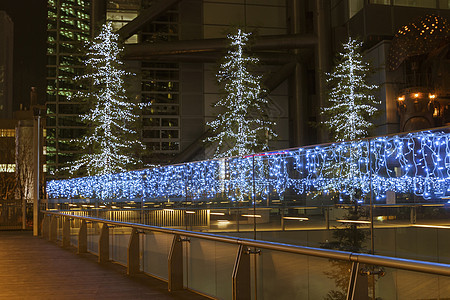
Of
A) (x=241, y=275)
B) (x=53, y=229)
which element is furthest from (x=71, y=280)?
(x=53, y=229)

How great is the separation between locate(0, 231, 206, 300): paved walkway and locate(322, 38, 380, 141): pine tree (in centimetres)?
1867

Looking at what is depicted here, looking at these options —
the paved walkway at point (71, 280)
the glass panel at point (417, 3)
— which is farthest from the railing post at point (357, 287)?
the glass panel at point (417, 3)

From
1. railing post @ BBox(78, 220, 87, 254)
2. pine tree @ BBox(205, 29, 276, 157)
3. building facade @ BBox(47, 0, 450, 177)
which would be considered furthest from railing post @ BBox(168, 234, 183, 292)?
building facade @ BBox(47, 0, 450, 177)

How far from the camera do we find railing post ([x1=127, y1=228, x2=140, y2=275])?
1039cm

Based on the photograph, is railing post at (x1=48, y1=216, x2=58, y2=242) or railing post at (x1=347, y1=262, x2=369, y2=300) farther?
railing post at (x1=48, y1=216, x2=58, y2=242)

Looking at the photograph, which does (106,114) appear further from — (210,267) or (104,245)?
(210,267)

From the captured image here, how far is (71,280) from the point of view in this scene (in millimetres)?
10117

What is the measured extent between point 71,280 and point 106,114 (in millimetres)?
26754

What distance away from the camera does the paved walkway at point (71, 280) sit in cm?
848

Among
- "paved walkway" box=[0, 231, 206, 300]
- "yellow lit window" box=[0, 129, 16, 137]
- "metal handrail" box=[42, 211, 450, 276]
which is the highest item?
"yellow lit window" box=[0, 129, 16, 137]

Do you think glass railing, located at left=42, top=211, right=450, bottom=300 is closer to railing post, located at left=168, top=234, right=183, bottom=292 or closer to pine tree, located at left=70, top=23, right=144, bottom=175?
railing post, located at left=168, top=234, right=183, bottom=292

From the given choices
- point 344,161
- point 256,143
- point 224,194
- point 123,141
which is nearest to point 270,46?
point 256,143

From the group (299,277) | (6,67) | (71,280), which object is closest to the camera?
(299,277)

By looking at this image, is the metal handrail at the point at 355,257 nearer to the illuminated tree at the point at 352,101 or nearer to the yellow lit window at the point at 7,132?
the illuminated tree at the point at 352,101
